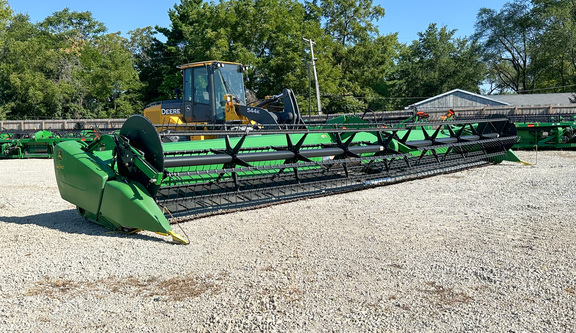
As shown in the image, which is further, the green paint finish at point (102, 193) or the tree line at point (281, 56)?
the tree line at point (281, 56)

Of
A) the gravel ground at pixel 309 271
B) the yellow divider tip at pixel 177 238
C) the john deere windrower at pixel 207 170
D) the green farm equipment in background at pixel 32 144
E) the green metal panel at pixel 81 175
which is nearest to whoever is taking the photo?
the gravel ground at pixel 309 271

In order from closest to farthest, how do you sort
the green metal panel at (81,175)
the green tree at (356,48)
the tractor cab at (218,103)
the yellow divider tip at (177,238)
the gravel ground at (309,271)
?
the gravel ground at (309,271) → the yellow divider tip at (177,238) → the green metal panel at (81,175) → the tractor cab at (218,103) → the green tree at (356,48)

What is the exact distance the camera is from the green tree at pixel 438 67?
154ft

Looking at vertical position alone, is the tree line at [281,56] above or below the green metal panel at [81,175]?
above

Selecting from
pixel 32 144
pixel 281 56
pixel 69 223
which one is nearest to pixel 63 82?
pixel 281 56

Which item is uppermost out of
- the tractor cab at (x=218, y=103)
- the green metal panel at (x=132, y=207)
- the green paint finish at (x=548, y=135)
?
the tractor cab at (x=218, y=103)

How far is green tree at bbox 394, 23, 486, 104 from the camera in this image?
154 feet

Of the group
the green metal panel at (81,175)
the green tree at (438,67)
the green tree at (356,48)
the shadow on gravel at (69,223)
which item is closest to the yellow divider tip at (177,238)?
the shadow on gravel at (69,223)

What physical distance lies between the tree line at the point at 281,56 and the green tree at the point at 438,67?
0.34ft

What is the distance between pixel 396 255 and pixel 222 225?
2.17 metres

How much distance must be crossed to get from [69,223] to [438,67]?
46.2 m

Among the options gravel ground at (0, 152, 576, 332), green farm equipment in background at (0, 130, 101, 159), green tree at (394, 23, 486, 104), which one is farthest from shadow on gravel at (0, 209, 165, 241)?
green tree at (394, 23, 486, 104)

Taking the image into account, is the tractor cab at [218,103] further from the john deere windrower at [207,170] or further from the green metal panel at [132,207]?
the green metal panel at [132,207]

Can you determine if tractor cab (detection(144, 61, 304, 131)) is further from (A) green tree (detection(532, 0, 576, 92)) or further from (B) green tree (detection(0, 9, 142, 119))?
(A) green tree (detection(532, 0, 576, 92))
